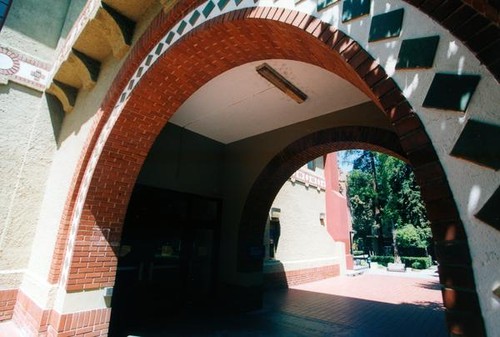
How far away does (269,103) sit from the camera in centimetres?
561

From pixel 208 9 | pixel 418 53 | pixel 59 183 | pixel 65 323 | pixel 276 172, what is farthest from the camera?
pixel 276 172

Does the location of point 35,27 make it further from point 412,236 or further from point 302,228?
point 412,236

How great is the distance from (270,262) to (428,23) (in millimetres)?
8036

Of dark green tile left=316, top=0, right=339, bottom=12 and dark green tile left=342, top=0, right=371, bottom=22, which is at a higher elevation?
dark green tile left=316, top=0, right=339, bottom=12

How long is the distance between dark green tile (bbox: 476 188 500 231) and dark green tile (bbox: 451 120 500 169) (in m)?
0.13

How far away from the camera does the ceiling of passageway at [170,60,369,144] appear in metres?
4.59

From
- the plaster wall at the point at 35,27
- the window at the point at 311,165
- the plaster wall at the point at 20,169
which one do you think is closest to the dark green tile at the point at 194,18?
the plaster wall at the point at 20,169

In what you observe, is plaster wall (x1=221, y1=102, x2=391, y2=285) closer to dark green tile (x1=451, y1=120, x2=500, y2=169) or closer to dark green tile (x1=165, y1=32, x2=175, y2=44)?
dark green tile (x1=165, y1=32, x2=175, y2=44)

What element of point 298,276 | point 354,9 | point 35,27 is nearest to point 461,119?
point 354,9

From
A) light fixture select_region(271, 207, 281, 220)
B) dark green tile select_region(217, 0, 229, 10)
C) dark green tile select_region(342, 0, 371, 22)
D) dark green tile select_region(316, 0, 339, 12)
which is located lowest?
light fixture select_region(271, 207, 281, 220)

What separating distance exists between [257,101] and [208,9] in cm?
287

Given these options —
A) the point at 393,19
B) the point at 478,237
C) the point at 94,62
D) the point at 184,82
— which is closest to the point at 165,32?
the point at 184,82

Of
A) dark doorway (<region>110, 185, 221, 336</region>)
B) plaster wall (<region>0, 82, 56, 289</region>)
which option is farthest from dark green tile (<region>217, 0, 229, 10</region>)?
plaster wall (<region>0, 82, 56, 289</region>)

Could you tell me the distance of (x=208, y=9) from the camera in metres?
2.76
